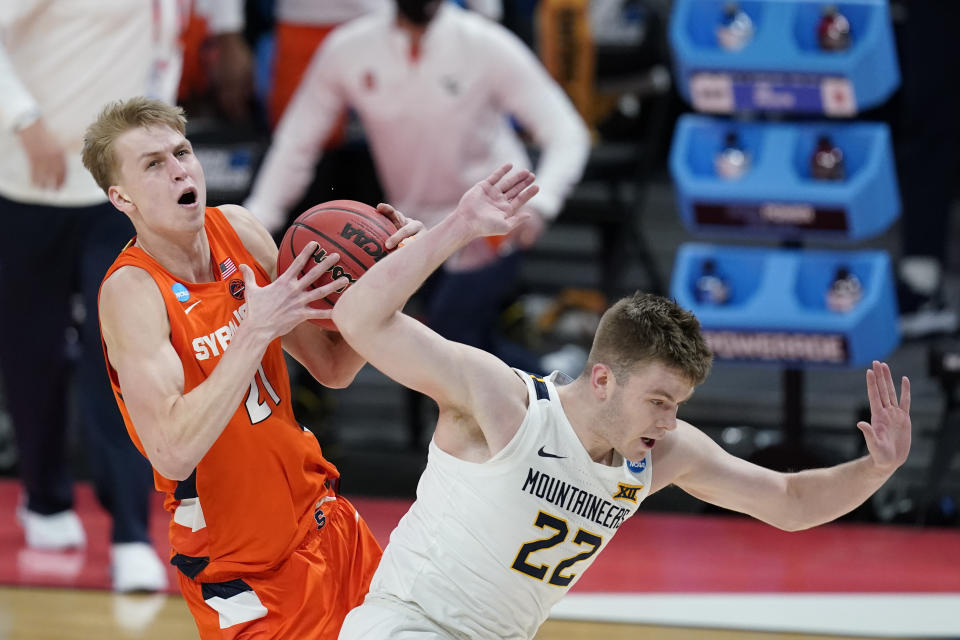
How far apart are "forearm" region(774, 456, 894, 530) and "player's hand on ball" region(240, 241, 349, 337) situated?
1151mm

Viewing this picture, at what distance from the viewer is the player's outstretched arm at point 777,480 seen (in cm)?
348

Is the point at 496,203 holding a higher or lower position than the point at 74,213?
higher

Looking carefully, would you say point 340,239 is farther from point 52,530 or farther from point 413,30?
point 413,30

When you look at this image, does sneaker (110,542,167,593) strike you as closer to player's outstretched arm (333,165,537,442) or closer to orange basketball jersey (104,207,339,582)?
orange basketball jersey (104,207,339,582)

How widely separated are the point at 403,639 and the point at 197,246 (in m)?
1.01

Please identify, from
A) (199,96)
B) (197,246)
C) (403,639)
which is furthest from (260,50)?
(403,639)

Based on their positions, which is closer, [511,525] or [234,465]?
[511,525]

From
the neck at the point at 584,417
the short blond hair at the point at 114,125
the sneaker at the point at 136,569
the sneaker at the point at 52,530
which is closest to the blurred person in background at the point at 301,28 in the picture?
the sneaker at the point at 52,530

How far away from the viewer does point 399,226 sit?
3.54m

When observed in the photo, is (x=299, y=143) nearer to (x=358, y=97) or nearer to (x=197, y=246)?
(x=358, y=97)

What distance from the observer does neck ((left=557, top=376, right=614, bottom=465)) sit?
3305 millimetres

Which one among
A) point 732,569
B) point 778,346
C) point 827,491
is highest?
point 827,491

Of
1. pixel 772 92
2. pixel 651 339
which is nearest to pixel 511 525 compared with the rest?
pixel 651 339

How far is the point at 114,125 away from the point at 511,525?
1263 millimetres
